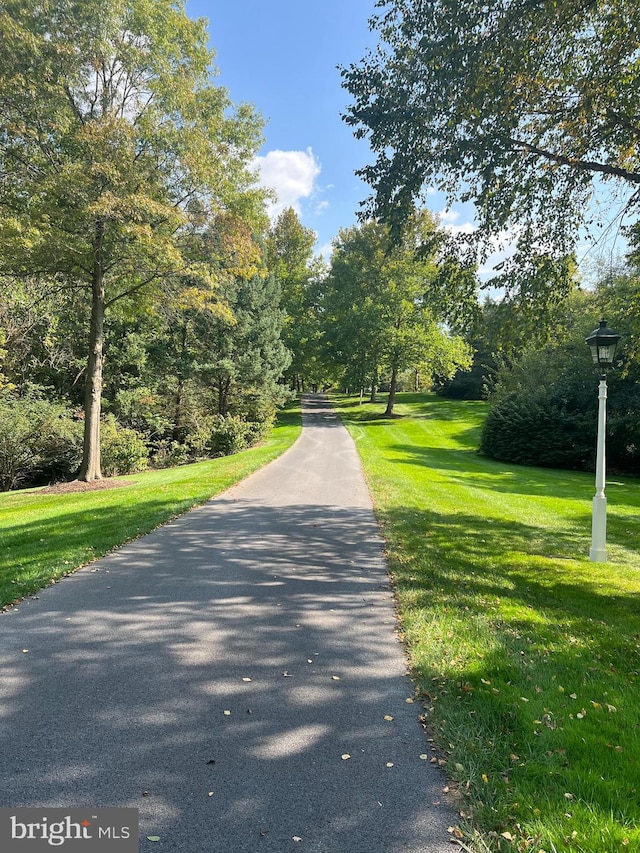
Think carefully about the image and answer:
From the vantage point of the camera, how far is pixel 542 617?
467cm

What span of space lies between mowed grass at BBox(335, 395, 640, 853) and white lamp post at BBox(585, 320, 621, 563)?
277mm

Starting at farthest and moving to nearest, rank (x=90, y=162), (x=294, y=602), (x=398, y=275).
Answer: (x=398, y=275), (x=90, y=162), (x=294, y=602)

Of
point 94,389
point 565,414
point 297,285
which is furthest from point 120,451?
point 297,285

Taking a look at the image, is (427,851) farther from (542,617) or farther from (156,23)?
(156,23)

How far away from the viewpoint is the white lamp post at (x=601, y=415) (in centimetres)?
703

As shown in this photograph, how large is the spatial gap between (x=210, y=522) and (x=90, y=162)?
8791mm

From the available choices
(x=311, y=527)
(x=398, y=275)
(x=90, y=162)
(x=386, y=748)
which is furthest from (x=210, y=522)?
(x=398, y=275)

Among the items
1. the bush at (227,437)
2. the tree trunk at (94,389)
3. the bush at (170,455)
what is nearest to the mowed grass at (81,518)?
the tree trunk at (94,389)

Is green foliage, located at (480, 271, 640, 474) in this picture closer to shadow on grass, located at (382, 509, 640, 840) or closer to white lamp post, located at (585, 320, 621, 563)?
white lamp post, located at (585, 320, 621, 563)

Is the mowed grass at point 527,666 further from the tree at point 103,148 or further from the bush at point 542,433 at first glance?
the bush at point 542,433

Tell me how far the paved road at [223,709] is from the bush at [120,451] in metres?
12.5

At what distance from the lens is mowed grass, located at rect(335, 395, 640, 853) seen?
218 centimetres

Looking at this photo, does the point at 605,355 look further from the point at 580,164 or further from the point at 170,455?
the point at 170,455

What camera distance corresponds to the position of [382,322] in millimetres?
33094
